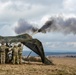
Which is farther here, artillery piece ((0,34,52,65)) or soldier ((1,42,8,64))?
artillery piece ((0,34,52,65))

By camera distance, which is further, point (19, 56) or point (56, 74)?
point (19, 56)

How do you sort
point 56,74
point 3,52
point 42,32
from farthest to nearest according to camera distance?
point 42,32 < point 3,52 < point 56,74

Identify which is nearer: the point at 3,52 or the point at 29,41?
the point at 3,52

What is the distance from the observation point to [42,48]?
129ft

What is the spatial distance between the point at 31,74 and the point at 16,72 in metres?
1.64

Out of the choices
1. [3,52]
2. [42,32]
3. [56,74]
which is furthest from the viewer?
[42,32]

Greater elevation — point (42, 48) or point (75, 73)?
point (42, 48)

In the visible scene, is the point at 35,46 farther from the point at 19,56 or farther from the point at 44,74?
the point at 44,74

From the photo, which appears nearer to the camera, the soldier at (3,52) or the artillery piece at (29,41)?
the soldier at (3,52)

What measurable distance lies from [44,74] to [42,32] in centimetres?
1352

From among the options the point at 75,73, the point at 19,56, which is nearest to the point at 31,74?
the point at 75,73

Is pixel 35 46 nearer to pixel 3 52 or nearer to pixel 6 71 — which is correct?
pixel 3 52

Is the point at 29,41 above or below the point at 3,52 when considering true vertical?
above

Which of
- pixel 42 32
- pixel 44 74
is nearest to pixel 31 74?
pixel 44 74
